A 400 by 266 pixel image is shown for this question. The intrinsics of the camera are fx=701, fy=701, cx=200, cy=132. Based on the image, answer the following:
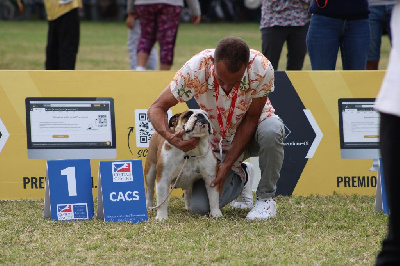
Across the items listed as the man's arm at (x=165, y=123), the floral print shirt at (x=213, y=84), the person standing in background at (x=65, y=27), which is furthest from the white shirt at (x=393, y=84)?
the person standing in background at (x=65, y=27)

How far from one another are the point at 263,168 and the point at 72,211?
127 cm

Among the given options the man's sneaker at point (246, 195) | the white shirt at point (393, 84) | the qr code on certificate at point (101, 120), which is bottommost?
the man's sneaker at point (246, 195)

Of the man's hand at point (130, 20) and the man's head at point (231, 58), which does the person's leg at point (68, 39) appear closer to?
the man's hand at point (130, 20)

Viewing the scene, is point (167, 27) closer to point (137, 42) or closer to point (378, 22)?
point (137, 42)

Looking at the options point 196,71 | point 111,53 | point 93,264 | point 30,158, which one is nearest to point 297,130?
point 196,71

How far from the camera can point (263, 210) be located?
4559 millimetres

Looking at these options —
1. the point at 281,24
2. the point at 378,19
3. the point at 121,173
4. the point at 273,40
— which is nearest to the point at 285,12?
the point at 281,24

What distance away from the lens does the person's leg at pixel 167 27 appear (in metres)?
7.91

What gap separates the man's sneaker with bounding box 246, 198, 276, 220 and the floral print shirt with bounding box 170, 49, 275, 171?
580 mm

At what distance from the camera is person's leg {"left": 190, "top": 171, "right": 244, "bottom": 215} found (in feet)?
15.2

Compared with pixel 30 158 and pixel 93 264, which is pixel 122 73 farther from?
pixel 93 264

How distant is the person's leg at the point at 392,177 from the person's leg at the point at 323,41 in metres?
3.79

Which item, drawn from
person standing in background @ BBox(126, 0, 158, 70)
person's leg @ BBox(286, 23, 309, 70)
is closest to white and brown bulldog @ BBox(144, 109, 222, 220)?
person's leg @ BBox(286, 23, 309, 70)

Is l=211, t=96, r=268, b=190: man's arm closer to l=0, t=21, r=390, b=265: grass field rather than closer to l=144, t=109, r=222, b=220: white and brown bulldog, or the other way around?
l=144, t=109, r=222, b=220: white and brown bulldog
